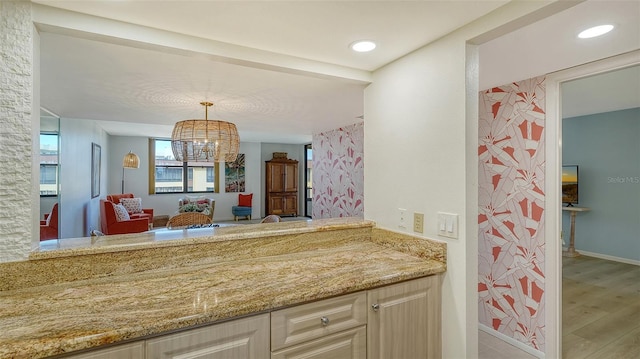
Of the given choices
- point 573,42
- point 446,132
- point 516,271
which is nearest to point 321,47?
point 446,132

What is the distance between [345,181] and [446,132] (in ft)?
11.7

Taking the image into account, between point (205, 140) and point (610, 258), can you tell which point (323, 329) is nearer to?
point (205, 140)

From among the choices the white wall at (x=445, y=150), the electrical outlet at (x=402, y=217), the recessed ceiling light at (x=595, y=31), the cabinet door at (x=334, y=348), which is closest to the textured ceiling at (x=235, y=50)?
the white wall at (x=445, y=150)

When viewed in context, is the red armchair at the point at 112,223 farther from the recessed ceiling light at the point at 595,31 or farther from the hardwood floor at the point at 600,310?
the recessed ceiling light at the point at 595,31

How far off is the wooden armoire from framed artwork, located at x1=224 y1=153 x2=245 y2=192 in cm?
74

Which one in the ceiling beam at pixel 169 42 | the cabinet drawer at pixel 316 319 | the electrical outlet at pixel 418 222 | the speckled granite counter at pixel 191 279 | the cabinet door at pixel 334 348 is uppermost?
the ceiling beam at pixel 169 42

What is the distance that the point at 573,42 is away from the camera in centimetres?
181

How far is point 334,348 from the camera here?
4.56 ft

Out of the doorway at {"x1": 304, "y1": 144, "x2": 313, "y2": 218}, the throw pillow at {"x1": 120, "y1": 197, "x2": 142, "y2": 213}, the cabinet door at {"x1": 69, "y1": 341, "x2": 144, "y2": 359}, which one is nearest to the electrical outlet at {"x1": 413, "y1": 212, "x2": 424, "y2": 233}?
the cabinet door at {"x1": 69, "y1": 341, "x2": 144, "y2": 359}

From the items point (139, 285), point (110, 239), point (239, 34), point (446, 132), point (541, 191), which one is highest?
point (239, 34)

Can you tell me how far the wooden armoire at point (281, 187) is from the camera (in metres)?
9.26

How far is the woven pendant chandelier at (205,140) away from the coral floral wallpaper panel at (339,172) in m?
2.02

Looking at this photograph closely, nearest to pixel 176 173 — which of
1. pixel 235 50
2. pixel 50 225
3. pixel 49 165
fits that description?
pixel 50 225

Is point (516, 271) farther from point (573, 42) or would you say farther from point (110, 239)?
point (110, 239)
